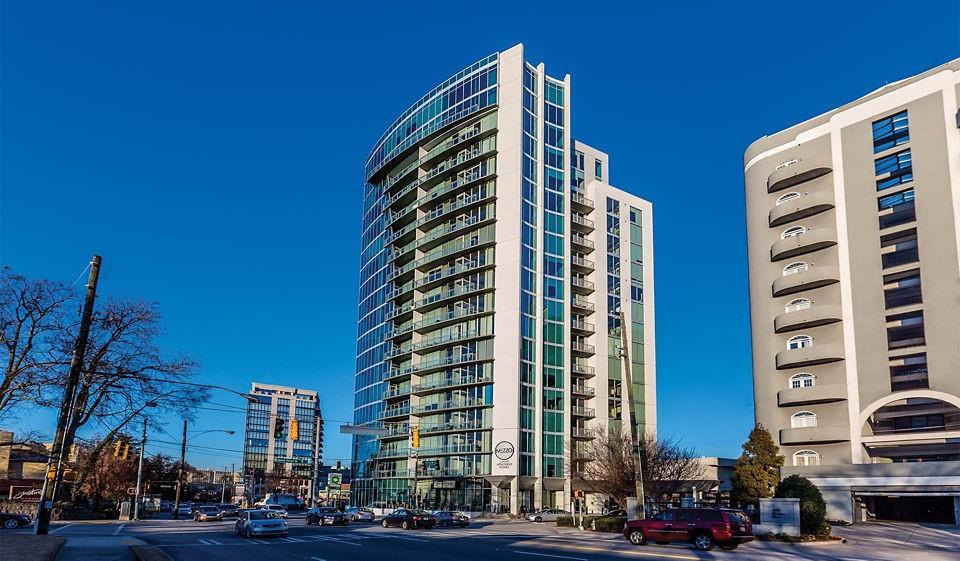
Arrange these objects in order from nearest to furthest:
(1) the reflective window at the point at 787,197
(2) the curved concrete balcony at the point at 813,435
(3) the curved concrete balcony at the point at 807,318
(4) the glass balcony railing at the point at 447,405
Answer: (2) the curved concrete balcony at the point at 813,435
(3) the curved concrete balcony at the point at 807,318
(1) the reflective window at the point at 787,197
(4) the glass balcony railing at the point at 447,405

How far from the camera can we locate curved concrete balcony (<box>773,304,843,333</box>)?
6762cm

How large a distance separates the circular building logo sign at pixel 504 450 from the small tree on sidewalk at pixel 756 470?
911 inches

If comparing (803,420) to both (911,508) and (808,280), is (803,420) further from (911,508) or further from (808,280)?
(808,280)

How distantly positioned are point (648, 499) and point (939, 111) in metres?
40.1

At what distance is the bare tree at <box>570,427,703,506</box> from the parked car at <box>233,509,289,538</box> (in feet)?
83.5

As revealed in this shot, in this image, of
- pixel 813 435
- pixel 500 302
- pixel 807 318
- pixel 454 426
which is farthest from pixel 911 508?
pixel 454 426

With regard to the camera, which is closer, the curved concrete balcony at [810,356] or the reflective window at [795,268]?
the curved concrete balcony at [810,356]

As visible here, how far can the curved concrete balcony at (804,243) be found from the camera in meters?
69.8

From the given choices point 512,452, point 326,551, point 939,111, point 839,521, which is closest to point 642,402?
point 512,452

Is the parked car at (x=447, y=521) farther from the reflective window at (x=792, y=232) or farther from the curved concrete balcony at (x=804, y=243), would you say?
the reflective window at (x=792, y=232)

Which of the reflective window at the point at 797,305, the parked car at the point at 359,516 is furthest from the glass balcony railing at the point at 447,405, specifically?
the reflective window at the point at 797,305

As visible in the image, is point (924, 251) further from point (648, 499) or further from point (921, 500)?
point (648, 499)

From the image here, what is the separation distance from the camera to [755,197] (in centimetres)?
7738

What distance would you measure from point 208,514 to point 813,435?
2029 inches
